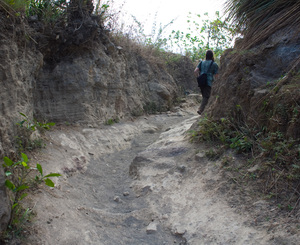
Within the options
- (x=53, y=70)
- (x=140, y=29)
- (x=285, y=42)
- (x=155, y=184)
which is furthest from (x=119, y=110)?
(x=285, y=42)

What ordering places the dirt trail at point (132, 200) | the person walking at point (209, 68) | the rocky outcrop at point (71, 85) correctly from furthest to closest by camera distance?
1. the person walking at point (209, 68)
2. the rocky outcrop at point (71, 85)
3. the dirt trail at point (132, 200)

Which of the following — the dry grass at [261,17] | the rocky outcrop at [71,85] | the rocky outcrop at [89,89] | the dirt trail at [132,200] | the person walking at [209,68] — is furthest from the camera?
the person walking at [209,68]

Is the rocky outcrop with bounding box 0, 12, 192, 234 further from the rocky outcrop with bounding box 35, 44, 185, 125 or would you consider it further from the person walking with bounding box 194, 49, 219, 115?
the person walking with bounding box 194, 49, 219, 115

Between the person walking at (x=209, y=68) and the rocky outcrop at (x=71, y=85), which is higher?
the person walking at (x=209, y=68)

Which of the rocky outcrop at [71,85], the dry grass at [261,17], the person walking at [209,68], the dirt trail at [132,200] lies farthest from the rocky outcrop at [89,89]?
the dry grass at [261,17]

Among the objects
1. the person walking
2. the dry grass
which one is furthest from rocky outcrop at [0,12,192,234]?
the dry grass

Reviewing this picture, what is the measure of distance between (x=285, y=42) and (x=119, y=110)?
5.24 meters

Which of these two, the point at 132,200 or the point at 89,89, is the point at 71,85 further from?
the point at 132,200

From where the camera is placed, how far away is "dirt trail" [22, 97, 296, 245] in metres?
2.85

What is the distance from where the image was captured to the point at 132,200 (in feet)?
13.4

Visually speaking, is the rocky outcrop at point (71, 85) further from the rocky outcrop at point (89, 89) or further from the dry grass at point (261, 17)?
the dry grass at point (261, 17)

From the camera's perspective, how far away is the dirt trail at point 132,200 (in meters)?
2.85

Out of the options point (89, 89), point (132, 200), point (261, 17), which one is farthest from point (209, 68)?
point (132, 200)

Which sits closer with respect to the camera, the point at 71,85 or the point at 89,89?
the point at 71,85
